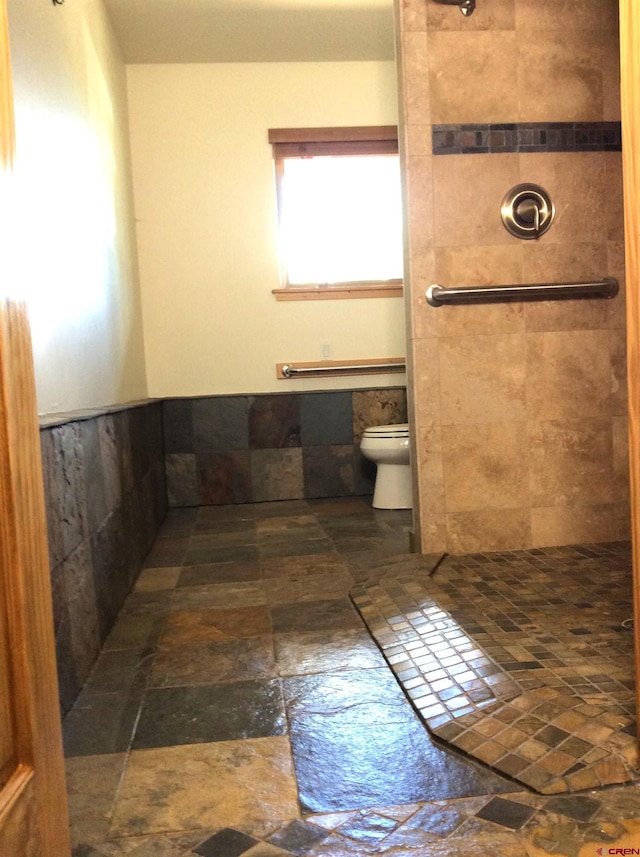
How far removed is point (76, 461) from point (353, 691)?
35.5 inches

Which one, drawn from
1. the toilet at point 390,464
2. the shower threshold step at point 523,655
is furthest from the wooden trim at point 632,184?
the toilet at point 390,464

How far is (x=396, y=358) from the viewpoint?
4547 mm

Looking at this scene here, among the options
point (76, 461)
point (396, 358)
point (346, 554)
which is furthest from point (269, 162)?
point (76, 461)

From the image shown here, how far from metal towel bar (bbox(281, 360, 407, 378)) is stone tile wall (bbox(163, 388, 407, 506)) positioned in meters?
0.13

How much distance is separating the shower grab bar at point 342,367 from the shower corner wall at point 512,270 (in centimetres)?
180

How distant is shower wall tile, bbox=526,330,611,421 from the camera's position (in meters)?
2.72

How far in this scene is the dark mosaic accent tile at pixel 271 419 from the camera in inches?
176

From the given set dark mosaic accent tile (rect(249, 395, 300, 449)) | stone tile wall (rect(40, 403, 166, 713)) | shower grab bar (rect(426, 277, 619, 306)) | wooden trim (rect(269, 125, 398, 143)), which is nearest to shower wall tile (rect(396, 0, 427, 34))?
shower grab bar (rect(426, 277, 619, 306))

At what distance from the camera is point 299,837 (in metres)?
1.13

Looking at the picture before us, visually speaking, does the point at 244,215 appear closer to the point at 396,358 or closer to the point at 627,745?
the point at 396,358

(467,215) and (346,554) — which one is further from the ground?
(467,215)

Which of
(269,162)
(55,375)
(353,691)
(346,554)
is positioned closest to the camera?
(353,691)

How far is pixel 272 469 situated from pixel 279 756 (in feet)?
10.2

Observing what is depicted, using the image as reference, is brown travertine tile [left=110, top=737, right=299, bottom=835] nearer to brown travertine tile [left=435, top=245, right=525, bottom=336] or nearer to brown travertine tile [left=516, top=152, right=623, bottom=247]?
brown travertine tile [left=435, top=245, right=525, bottom=336]
